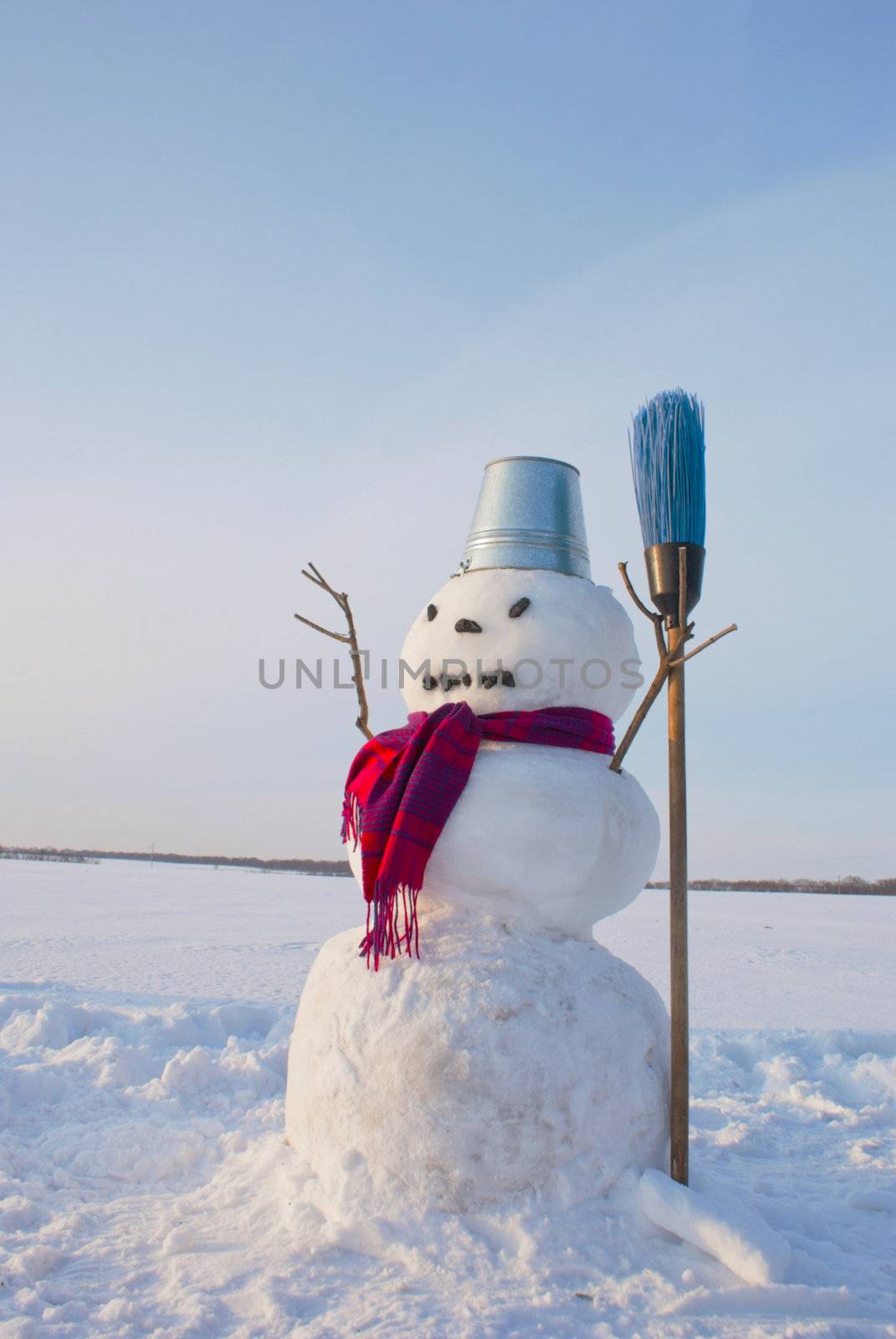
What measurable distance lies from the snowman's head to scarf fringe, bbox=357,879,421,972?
602mm

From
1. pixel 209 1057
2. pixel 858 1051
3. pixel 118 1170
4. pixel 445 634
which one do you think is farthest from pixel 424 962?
pixel 858 1051

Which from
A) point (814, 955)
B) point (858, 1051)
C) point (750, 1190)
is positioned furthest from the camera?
point (814, 955)

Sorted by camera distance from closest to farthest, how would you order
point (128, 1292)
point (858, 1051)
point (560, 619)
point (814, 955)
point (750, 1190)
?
point (128, 1292), point (560, 619), point (750, 1190), point (858, 1051), point (814, 955)

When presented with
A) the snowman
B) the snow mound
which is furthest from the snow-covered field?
the snowman

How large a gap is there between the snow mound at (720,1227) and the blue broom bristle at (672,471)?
67.4 inches

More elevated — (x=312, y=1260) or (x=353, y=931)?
(x=353, y=931)

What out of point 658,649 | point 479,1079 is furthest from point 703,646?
point 479,1079

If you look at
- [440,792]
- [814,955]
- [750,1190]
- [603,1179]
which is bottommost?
[814,955]

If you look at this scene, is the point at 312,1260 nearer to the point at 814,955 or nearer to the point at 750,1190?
the point at 750,1190

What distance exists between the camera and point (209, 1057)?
4.07m

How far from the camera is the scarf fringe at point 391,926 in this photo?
8.51ft

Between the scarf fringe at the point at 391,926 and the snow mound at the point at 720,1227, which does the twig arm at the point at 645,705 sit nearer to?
the scarf fringe at the point at 391,926

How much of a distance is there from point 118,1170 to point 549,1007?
63.4 inches

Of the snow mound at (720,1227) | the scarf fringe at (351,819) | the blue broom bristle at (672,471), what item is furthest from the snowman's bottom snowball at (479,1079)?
the blue broom bristle at (672,471)
